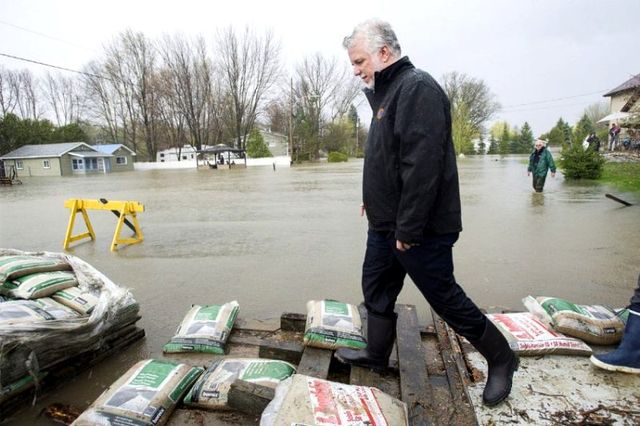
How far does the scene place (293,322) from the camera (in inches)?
114

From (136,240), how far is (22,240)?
222 cm

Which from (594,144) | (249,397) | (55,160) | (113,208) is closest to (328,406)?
(249,397)

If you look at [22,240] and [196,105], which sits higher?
[196,105]

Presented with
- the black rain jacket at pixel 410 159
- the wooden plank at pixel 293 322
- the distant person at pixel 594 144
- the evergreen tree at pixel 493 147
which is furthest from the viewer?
the evergreen tree at pixel 493 147

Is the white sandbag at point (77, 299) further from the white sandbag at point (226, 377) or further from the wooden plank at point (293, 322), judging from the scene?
the wooden plank at point (293, 322)

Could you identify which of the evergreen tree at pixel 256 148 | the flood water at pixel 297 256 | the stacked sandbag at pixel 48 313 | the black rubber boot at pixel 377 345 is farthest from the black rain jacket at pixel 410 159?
the evergreen tree at pixel 256 148

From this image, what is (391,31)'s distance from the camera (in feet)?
6.32

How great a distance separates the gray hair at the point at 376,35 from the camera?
191 centimetres

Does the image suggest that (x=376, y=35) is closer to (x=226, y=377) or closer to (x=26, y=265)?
(x=226, y=377)

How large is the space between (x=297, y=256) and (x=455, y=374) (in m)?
3.55

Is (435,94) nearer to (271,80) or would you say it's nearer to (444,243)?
(444,243)

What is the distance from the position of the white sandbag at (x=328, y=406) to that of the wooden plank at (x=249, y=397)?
0.38 ft

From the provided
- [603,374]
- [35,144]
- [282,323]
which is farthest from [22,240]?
[35,144]

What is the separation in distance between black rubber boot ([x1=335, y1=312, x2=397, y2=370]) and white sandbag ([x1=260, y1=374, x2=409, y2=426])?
0.42 meters
